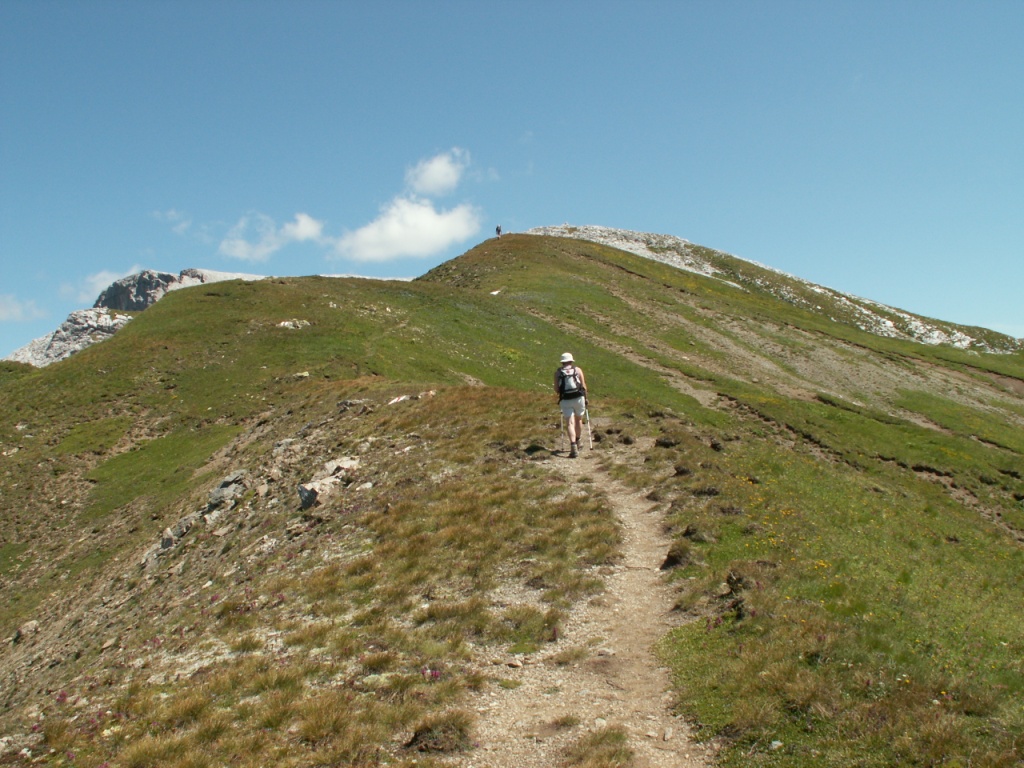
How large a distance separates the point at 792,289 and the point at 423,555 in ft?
360

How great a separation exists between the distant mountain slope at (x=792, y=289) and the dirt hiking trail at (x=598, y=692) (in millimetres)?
101007

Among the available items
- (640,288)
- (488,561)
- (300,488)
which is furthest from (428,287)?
(488,561)

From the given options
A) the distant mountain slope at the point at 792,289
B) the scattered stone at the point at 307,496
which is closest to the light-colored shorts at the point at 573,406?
the scattered stone at the point at 307,496

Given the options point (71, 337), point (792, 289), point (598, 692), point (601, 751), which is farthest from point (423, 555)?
point (792, 289)

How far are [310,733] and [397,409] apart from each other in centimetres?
2038

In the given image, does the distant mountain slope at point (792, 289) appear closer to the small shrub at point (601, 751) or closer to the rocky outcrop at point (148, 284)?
the rocky outcrop at point (148, 284)

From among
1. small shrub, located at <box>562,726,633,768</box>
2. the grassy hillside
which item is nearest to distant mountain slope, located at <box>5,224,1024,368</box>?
the grassy hillside

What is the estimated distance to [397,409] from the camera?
29734 mm

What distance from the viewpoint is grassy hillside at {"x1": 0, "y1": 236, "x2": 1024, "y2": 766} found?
1006 centimetres

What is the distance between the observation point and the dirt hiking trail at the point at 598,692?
9633mm

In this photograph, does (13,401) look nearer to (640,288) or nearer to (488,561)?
(488,561)

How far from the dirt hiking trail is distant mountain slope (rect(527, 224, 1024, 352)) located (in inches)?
3977

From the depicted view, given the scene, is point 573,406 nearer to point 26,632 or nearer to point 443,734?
point 443,734

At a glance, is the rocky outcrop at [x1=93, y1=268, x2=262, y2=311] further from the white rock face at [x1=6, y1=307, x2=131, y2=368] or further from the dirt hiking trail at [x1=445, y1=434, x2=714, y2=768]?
the dirt hiking trail at [x1=445, y1=434, x2=714, y2=768]
